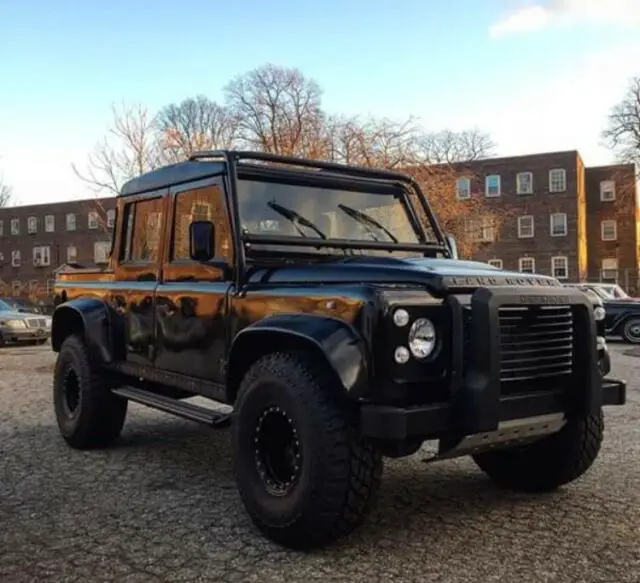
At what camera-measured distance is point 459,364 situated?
360 cm

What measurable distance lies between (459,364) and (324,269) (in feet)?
3.12

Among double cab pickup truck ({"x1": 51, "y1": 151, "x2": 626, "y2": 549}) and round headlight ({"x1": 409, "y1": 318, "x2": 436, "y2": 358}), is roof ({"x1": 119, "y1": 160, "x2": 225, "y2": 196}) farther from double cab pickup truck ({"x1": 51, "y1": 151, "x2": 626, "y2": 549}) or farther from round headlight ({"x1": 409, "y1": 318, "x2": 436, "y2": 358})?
round headlight ({"x1": 409, "y1": 318, "x2": 436, "y2": 358})

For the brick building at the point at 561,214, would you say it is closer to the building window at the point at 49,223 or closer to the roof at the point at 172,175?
the building window at the point at 49,223

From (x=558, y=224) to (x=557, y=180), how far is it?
261cm

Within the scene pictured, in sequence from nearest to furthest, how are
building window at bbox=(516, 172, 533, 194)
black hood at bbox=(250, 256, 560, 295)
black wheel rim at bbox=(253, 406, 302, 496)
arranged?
1. black hood at bbox=(250, 256, 560, 295)
2. black wheel rim at bbox=(253, 406, 302, 496)
3. building window at bbox=(516, 172, 533, 194)

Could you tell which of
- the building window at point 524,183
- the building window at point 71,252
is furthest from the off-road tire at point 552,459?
the building window at point 71,252

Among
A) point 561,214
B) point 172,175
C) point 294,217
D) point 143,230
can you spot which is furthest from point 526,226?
point 294,217

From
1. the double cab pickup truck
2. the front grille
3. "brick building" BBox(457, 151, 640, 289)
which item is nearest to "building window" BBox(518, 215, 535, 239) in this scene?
"brick building" BBox(457, 151, 640, 289)

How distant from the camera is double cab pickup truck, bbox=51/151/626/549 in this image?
11.7 ft

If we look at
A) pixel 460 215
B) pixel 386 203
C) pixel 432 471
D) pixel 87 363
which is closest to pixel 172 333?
pixel 87 363

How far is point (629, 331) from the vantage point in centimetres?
1853

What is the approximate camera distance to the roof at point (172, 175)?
16.1 ft

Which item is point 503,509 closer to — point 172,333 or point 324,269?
point 324,269

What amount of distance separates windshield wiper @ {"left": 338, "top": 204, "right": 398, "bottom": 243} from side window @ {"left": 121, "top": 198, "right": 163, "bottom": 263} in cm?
147
